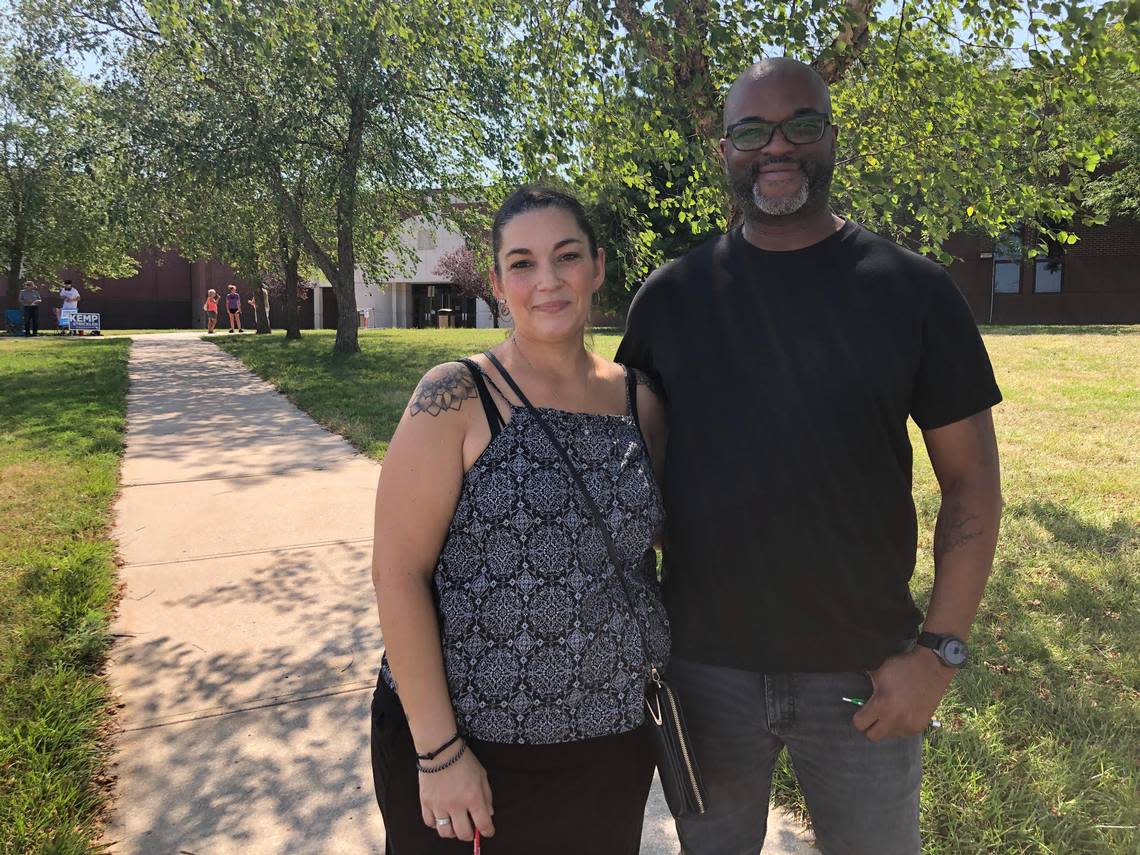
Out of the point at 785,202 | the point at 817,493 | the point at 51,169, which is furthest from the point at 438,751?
the point at 51,169

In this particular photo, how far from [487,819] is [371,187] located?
16483 mm

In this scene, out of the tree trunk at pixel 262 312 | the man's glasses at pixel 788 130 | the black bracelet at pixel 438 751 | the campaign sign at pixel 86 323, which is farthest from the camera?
the tree trunk at pixel 262 312

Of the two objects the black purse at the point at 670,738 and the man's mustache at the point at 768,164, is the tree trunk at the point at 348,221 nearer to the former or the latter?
the man's mustache at the point at 768,164

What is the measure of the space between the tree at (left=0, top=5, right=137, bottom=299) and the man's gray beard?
16.3 metres

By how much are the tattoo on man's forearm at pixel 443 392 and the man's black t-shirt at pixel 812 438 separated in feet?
1.50

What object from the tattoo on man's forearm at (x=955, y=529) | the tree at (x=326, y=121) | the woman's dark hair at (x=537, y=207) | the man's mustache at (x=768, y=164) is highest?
the tree at (x=326, y=121)

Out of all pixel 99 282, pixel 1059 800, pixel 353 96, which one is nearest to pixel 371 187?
pixel 353 96

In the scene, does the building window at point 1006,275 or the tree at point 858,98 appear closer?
the tree at point 858,98

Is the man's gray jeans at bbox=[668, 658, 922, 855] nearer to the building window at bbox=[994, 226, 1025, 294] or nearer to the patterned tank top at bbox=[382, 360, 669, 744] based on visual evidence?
the patterned tank top at bbox=[382, 360, 669, 744]

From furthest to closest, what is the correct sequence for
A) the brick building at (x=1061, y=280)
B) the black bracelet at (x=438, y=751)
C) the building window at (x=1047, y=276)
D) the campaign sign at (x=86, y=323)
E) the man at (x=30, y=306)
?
the campaign sign at (x=86, y=323)
the building window at (x=1047, y=276)
the brick building at (x=1061, y=280)
the man at (x=30, y=306)
the black bracelet at (x=438, y=751)

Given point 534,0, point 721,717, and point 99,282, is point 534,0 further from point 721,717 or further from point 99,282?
point 99,282

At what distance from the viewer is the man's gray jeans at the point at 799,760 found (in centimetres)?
166

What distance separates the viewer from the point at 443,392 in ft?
5.20

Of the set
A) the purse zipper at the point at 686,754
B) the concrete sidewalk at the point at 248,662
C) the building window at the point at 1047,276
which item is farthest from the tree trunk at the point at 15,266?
the building window at the point at 1047,276
